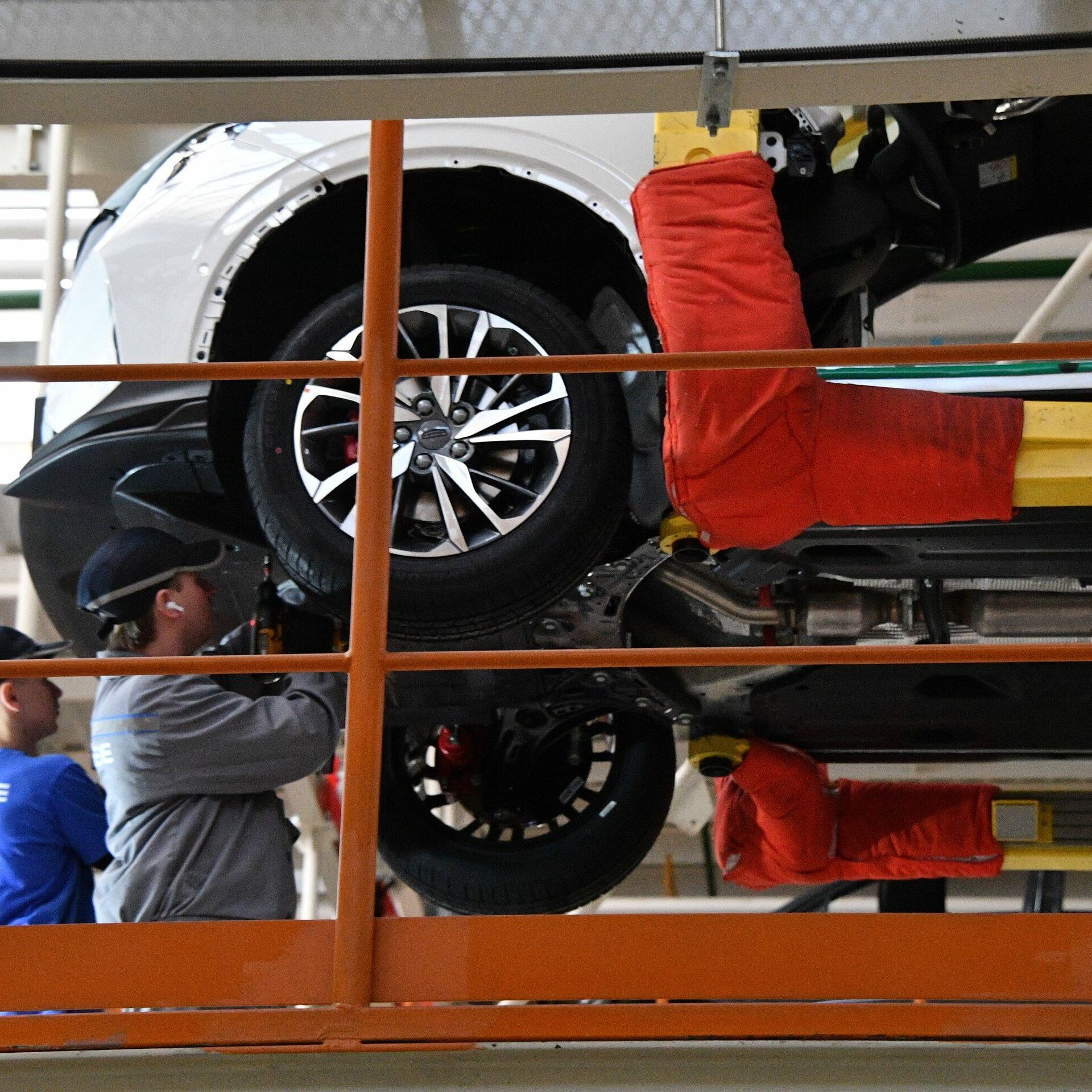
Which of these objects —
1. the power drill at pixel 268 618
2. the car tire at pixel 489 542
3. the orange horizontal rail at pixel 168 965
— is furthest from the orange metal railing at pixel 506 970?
the power drill at pixel 268 618

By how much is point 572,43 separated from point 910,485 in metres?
1.17

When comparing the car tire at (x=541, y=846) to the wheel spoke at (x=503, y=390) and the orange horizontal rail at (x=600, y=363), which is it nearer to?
the wheel spoke at (x=503, y=390)

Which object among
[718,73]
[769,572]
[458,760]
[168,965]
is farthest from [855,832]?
[718,73]

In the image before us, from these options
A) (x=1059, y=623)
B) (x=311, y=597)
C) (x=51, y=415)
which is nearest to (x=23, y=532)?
(x=51, y=415)

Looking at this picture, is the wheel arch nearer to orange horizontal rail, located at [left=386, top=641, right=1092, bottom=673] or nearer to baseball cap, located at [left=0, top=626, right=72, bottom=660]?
baseball cap, located at [left=0, top=626, right=72, bottom=660]

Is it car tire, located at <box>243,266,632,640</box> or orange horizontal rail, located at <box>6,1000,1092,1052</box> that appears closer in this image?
orange horizontal rail, located at <box>6,1000,1092,1052</box>

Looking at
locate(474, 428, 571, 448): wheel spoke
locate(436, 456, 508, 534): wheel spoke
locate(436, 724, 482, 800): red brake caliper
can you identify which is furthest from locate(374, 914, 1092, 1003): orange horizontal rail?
locate(436, 724, 482, 800): red brake caliper

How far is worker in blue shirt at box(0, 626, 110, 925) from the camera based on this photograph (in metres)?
3.17

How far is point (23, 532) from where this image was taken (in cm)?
354

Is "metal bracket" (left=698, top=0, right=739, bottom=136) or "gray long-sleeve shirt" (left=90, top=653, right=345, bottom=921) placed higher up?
Answer: "metal bracket" (left=698, top=0, right=739, bottom=136)

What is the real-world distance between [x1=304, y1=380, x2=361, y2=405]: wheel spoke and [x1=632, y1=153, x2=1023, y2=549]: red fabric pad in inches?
28.0

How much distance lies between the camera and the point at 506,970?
2.26 meters

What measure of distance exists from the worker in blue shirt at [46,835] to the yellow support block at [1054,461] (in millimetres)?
2073

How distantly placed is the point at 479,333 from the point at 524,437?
26 cm
